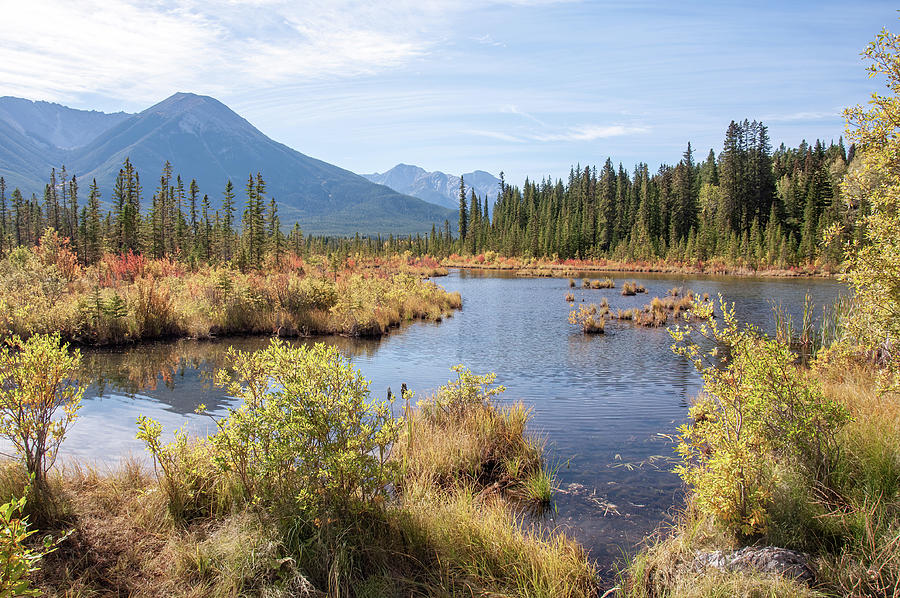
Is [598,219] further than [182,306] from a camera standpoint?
Yes

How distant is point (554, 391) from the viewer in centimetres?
1275

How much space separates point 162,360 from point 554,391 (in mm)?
11268

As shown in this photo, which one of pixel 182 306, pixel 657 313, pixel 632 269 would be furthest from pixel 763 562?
pixel 632 269

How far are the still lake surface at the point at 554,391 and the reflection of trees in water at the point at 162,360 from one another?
0.05 m

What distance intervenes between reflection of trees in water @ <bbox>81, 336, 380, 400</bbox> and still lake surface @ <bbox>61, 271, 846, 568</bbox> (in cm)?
5

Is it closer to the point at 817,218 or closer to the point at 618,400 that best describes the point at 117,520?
the point at 618,400

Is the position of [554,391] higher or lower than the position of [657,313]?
lower

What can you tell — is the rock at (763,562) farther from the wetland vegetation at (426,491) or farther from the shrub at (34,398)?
the shrub at (34,398)

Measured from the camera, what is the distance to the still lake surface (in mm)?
7004

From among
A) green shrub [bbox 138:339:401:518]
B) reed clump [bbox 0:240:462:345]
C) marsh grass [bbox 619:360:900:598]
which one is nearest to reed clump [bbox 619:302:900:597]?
marsh grass [bbox 619:360:900:598]

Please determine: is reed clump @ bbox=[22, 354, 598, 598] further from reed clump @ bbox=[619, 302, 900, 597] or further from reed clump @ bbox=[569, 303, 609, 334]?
reed clump @ bbox=[569, 303, 609, 334]

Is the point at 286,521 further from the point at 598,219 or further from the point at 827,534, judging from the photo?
the point at 598,219

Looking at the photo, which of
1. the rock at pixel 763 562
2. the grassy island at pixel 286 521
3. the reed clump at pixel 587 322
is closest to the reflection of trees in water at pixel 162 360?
the grassy island at pixel 286 521

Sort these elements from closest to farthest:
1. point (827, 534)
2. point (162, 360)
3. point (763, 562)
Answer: point (763, 562)
point (827, 534)
point (162, 360)
